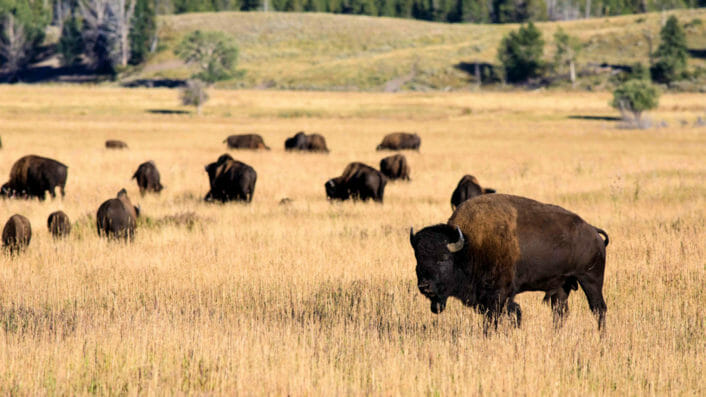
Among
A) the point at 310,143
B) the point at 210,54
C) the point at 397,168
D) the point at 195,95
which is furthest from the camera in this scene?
the point at 210,54

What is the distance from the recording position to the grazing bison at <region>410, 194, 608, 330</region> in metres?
7.07

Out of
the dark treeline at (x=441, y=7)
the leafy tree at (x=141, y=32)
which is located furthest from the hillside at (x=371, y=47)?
the dark treeline at (x=441, y=7)

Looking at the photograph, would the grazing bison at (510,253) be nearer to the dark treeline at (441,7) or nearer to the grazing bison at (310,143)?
the grazing bison at (310,143)

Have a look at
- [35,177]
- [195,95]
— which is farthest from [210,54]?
[35,177]

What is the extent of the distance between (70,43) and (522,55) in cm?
8133

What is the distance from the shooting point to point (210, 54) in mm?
87000

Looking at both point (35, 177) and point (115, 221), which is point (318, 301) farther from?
point (35, 177)

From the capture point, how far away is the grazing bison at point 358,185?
19.0 meters

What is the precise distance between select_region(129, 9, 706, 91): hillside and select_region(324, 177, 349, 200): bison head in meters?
79.2

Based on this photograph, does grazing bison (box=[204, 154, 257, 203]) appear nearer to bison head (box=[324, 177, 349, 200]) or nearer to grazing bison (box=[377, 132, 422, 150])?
bison head (box=[324, 177, 349, 200])

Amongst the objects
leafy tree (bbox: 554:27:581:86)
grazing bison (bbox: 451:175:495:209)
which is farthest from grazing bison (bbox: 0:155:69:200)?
leafy tree (bbox: 554:27:581:86)

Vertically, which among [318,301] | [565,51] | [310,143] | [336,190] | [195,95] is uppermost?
[565,51]

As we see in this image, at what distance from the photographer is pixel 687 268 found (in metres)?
10.5

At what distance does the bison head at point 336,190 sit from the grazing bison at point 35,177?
6491 millimetres
